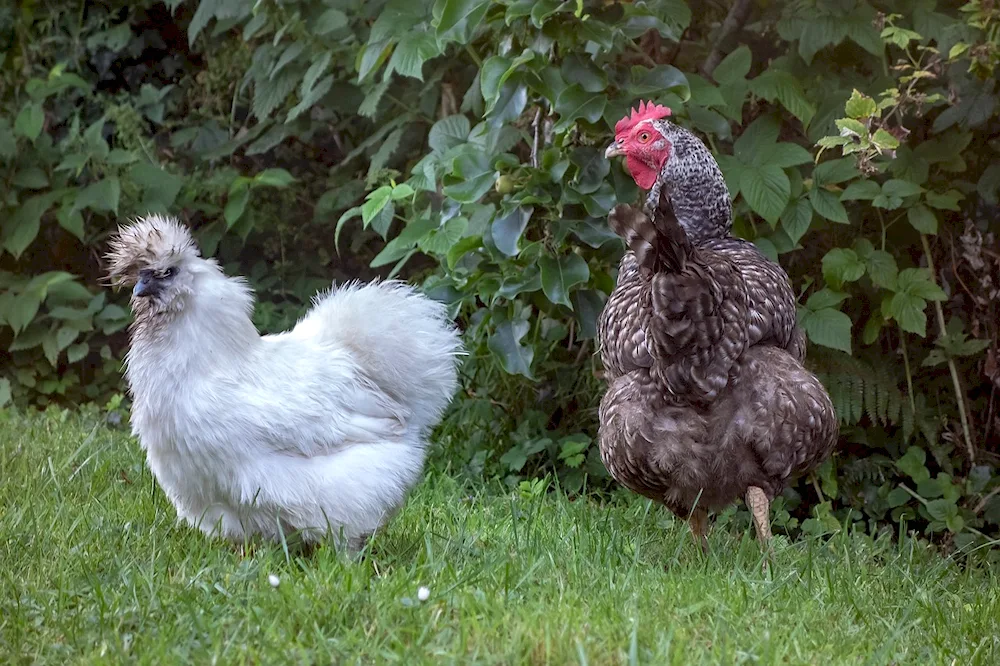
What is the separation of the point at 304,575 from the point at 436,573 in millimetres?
399

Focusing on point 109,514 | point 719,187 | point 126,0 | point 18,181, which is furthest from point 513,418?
point 126,0

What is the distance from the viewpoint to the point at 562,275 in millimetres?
4645

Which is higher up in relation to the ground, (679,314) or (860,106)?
(860,106)

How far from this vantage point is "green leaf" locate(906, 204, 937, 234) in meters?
5.20

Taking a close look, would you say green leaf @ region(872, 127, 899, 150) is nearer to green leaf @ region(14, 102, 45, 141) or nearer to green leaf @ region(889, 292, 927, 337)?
green leaf @ region(889, 292, 927, 337)

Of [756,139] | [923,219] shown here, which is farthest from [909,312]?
[756,139]

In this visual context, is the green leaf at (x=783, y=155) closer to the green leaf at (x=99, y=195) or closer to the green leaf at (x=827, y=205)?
the green leaf at (x=827, y=205)

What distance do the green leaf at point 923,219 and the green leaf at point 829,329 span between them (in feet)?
2.22

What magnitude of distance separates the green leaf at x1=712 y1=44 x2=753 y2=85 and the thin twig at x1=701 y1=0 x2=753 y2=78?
1.46 ft

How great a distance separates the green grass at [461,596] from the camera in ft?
9.02

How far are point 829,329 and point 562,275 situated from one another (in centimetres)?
126

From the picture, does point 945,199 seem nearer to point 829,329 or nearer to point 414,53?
point 829,329

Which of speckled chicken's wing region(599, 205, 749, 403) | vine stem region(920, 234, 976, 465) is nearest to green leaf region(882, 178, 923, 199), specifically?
vine stem region(920, 234, 976, 465)

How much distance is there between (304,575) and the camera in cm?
328
